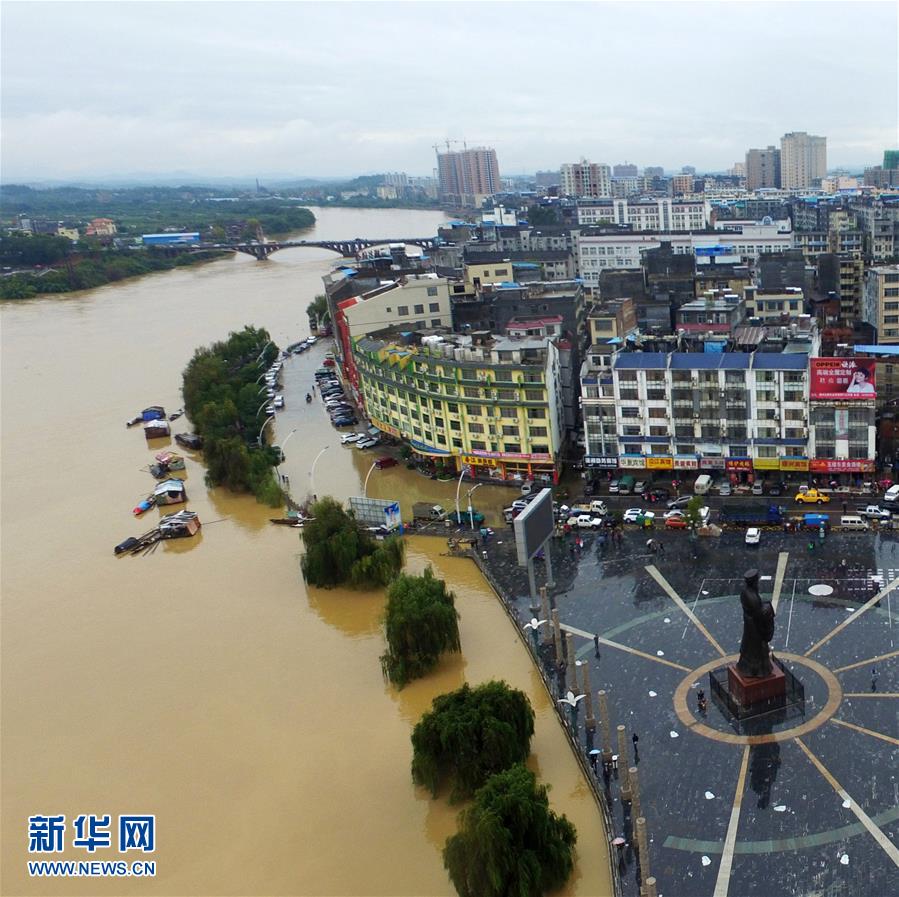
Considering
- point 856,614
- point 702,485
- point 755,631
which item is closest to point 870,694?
point 755,631

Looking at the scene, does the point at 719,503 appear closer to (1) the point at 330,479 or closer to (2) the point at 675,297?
(1) the point at 330,479

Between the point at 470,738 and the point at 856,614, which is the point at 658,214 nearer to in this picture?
the point at 856,614

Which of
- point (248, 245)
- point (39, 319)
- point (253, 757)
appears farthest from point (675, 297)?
point (248, 245)

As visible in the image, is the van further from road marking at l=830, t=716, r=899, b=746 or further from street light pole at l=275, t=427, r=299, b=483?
street light pole at l=275, t=427, r=299, b=483

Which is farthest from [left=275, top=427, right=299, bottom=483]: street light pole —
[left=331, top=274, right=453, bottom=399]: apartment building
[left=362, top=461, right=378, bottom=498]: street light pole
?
[left=331, top=274, right=453, bottom=399]: apartment building

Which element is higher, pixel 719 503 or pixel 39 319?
pixel 39 319

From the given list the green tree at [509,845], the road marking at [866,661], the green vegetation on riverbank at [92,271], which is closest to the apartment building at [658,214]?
the green vegetation on riverbank at [92,271]
